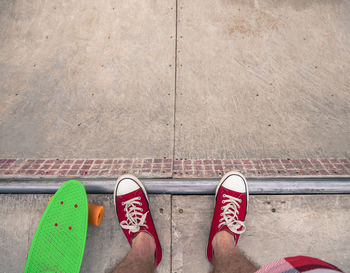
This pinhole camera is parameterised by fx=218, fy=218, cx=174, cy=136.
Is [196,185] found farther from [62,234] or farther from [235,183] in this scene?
[62,234]

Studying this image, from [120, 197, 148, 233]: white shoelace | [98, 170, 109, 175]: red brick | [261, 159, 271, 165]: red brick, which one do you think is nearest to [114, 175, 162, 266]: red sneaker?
[120, 197, 148, 233]: white shoelace

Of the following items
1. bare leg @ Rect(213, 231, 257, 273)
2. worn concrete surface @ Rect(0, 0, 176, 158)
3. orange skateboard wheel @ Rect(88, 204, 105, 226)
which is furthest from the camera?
worn concrete surface @ Rect(0, 0, 176, 158)

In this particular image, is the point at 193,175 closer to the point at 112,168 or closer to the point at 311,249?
the point at 112,168

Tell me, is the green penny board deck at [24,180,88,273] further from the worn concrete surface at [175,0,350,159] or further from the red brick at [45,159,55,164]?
the worn concrete surface at [175,0,350,159]

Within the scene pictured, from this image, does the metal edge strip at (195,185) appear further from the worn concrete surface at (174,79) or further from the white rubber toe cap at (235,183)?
the worn concrete surface at (174,79)

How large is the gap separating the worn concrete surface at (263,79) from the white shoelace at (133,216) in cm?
44

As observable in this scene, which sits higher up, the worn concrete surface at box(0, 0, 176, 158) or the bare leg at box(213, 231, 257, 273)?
the worn concrete surface at box(0, 0, 176, 158)

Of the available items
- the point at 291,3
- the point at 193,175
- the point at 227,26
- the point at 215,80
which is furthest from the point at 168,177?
the point at 291,3

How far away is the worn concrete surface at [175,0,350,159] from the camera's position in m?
1.45

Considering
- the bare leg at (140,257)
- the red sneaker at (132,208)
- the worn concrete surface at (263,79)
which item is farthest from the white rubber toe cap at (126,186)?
the worn concrete surface at (263,79)

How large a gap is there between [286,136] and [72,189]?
1.37 m

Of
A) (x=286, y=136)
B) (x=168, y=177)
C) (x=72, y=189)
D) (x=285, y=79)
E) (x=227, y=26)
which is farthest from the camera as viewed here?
(x=227, y=26)

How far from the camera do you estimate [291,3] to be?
1845 mm

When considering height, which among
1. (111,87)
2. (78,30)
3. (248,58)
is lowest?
(111,87)
